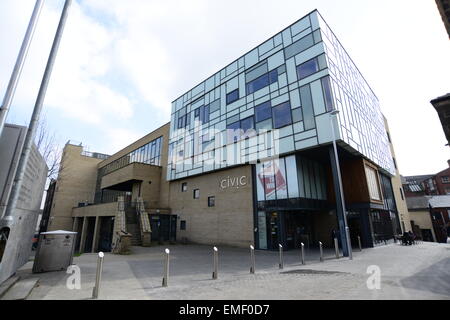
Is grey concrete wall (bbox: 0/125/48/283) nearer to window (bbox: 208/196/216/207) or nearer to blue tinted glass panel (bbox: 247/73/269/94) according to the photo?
window (bbox: 208/196/216/207)

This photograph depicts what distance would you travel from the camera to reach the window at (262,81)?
68.0ft

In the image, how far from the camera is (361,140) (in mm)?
20438

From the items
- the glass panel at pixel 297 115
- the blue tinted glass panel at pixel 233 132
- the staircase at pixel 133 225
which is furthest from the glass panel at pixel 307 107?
the staircase at pixel 133 225

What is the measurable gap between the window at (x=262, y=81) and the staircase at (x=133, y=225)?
16.6 metres

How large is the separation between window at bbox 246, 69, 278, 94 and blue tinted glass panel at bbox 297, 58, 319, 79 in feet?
7.25

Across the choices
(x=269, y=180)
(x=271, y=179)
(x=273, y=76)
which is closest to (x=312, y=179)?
(x=271, y=179)

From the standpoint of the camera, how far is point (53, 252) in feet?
29.0

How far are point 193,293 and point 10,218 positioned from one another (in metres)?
4.49

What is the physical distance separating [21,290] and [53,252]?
3126 mm

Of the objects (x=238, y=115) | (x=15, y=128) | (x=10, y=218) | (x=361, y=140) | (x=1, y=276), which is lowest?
(x=1, y=276)

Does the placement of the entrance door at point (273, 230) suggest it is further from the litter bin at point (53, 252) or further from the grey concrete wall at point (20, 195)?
the grey concrete wall at point (20, 195)

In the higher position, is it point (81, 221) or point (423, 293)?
point (81, 221)
